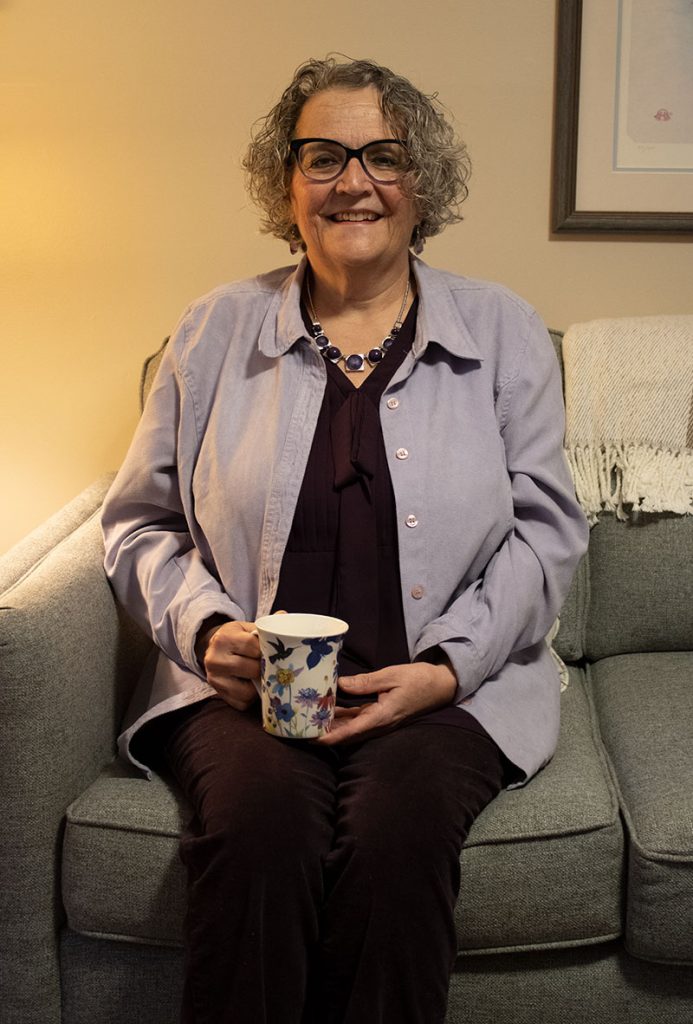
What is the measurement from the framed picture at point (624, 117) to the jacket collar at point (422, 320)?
0.63 m

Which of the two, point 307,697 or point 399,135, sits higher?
point 399,135

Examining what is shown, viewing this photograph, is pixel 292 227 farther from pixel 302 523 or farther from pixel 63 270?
pixel 63 270

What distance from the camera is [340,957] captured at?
127 cm

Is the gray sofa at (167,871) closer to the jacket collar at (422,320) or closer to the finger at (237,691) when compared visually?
the finger at (237,691)

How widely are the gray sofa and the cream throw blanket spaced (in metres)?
0.48

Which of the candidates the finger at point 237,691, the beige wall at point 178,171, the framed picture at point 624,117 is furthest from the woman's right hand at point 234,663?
the framed picture at point 624,117

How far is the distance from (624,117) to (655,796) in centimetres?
133

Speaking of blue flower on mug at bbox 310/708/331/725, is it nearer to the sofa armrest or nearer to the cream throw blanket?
the sofa armrest

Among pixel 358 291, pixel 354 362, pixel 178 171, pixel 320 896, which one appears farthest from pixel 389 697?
pixel 178 171

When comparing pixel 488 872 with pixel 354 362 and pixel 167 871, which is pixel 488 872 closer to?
pixel 167 871

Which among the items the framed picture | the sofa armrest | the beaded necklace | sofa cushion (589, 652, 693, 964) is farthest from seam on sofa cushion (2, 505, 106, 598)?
the framed picture

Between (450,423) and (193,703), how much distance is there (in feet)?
1.72

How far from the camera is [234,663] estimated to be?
147 cm

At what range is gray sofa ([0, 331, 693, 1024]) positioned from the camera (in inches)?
55.1
